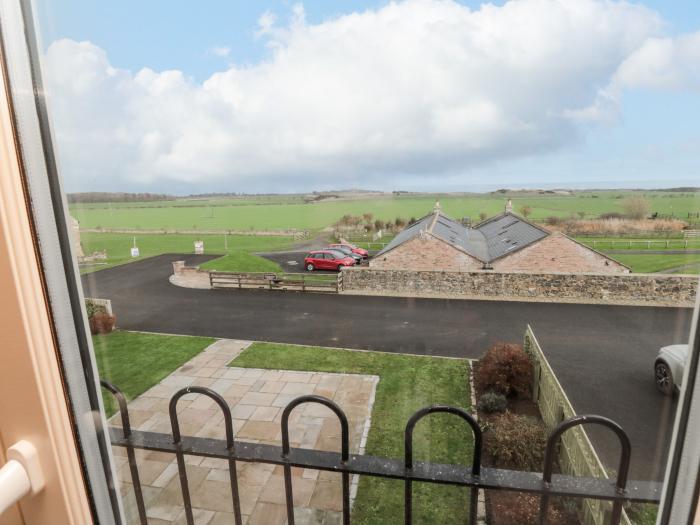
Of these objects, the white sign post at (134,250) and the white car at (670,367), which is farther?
the white sign post at (134,250)

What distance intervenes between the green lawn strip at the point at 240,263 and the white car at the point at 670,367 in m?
0.80

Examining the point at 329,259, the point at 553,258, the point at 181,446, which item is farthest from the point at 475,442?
the point at 181,446

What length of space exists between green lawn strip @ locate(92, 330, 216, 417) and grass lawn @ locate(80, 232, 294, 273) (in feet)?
0.67

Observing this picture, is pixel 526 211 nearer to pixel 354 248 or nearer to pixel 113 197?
pixel 354 248

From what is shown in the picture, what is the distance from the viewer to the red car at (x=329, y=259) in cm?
89

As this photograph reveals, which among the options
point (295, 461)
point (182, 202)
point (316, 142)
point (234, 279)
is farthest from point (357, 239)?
point (295, 461)

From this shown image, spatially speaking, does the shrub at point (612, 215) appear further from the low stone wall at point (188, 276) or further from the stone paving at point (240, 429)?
the low stone wall at point (188, 276)

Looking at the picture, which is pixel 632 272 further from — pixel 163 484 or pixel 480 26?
pixel 163 484

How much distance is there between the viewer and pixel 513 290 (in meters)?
0.74

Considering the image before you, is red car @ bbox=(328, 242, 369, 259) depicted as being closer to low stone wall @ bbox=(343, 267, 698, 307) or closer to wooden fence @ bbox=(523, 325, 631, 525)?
low stone wall @ bbox=(343, 267, 698, 307)

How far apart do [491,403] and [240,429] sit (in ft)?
2.34

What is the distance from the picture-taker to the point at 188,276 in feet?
3.22

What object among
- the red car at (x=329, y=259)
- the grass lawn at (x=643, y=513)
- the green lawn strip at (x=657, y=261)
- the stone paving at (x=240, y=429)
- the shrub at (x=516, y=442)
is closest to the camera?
the green lawn strip at (x=657, y=261)

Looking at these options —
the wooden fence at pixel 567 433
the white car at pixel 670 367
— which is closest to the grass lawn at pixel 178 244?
the wooden fence at pixel 567 433
